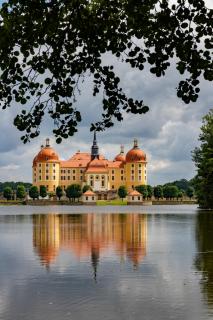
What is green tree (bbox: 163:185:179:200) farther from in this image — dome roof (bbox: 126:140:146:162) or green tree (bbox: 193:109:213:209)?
green tree (bbox: 193:109:213:209)

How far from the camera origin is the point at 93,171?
188000 mm

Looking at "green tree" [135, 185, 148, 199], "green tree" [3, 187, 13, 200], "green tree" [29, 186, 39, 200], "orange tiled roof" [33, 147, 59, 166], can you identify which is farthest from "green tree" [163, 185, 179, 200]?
"orange tiled roof" [33, 147, 59, 166]

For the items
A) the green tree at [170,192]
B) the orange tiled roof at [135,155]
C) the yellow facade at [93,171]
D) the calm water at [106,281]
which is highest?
the orange tiled roof at [135,155]

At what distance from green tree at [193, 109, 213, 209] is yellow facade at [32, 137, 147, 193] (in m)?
120

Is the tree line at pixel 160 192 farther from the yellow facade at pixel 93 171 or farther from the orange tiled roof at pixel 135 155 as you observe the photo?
the orange tiled roof at pixel 135 155

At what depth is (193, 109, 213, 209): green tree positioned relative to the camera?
59425 millimetres

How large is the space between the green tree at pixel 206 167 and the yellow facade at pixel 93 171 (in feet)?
394

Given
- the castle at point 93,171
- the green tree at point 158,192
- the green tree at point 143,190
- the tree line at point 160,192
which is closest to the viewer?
the tree line at point 160,192

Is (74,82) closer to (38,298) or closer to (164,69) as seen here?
(164,69)

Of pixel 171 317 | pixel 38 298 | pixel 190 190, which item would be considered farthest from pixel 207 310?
pixel 190 190

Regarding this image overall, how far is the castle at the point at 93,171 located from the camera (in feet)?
618

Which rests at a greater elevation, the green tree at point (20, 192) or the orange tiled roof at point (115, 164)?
the orange tiled roof at point (115, 164)

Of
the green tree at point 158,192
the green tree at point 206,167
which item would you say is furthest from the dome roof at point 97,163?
the green tree at point 206,167

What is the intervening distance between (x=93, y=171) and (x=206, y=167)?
129m
